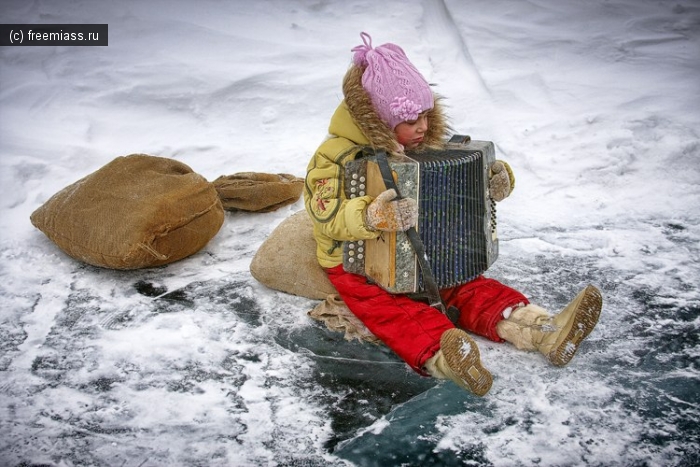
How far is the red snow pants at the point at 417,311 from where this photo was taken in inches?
109

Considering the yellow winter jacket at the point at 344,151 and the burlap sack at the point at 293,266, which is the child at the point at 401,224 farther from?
the burlap sack at the point at 293,266

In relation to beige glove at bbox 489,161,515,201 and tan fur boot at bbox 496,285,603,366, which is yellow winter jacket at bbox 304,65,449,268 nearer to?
beige glove at bbox 489,161,515,201

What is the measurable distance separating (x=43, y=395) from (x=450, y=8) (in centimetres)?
524

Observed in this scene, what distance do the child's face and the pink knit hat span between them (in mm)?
39

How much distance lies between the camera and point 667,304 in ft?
10.6

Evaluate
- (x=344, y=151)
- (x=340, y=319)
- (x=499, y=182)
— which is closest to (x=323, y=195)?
(x=344, y=151)

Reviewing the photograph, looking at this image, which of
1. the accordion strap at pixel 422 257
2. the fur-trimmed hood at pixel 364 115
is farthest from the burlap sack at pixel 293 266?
the fur-trimmed hood at pixel 364 115

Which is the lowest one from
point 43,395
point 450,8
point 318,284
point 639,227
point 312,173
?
point 43,395

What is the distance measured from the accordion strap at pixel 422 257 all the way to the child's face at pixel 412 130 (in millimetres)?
163

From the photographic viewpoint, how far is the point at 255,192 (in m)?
4.32

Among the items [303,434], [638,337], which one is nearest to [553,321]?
[638,337]

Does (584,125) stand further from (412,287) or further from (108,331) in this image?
(108,331)

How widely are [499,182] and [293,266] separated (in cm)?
117

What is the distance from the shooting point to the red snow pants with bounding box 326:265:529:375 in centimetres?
276
